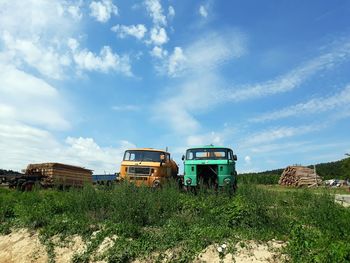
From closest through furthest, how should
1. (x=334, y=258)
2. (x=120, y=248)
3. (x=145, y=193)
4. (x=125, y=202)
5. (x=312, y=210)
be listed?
(x=334, y=258)
(x=120, y=248)
(x=312, y=210)
(x=125, y=202)
(x=145, y=193)

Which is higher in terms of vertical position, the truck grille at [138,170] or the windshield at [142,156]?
the windshield at [142,156]

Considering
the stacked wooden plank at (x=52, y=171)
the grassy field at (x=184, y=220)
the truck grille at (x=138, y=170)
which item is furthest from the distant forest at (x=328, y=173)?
the grassy field at (x=184, y=220)

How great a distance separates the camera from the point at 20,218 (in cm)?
1002

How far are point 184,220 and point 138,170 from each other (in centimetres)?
801

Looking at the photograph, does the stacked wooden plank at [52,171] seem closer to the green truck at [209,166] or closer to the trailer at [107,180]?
the trailer at [107,180]

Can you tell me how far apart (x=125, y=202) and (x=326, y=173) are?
53967 mm

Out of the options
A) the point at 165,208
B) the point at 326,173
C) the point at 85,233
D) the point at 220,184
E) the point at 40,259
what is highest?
the point at 326,173

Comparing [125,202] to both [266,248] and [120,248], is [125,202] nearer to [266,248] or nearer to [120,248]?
[120,248]

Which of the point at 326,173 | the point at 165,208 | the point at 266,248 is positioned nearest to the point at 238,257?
the point at 266,248

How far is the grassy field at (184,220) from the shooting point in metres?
7.01

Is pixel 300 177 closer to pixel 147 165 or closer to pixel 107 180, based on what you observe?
pixel 147 165

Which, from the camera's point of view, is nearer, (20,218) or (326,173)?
(20,218)

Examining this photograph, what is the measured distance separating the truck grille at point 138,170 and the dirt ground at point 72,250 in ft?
23.3

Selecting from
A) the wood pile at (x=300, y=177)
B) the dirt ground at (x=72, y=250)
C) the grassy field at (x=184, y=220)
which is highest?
the wood pile at (x=300, y=177)
